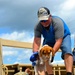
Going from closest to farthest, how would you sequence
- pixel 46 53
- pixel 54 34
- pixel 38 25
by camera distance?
pixel 46 53
pixel 54 34
pixel 38 25

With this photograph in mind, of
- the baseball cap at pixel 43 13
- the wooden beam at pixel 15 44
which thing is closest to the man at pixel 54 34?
the baseball cap at pixel 43 13

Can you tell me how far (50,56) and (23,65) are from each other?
8.71ft

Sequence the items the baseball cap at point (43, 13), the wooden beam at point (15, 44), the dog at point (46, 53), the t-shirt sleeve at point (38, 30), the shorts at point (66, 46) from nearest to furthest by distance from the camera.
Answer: the dog at point (46, 53), the baseball cap at point (43, 13), the shorts at point (66, 46), the t-shirt sleeve at point (38, 30), the wooden beam at point (15, 44)

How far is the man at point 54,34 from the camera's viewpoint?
4.18m

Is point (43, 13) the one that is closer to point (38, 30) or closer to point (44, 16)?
point (44, 16)

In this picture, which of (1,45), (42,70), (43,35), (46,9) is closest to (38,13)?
(46,9)

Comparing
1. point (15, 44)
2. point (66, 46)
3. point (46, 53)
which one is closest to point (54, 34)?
point (66, 46)

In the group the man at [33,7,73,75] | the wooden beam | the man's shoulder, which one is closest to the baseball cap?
the man at [33,7,73,75]

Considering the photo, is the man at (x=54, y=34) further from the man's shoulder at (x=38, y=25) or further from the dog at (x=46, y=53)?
the dog at (x=46, y=53)

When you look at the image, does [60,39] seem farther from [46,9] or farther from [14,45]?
[14,45]

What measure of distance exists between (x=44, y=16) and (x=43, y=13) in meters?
0.06

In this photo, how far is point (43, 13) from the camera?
4184mm

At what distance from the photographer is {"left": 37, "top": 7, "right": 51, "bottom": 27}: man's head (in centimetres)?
416

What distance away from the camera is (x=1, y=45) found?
18.8 ft
